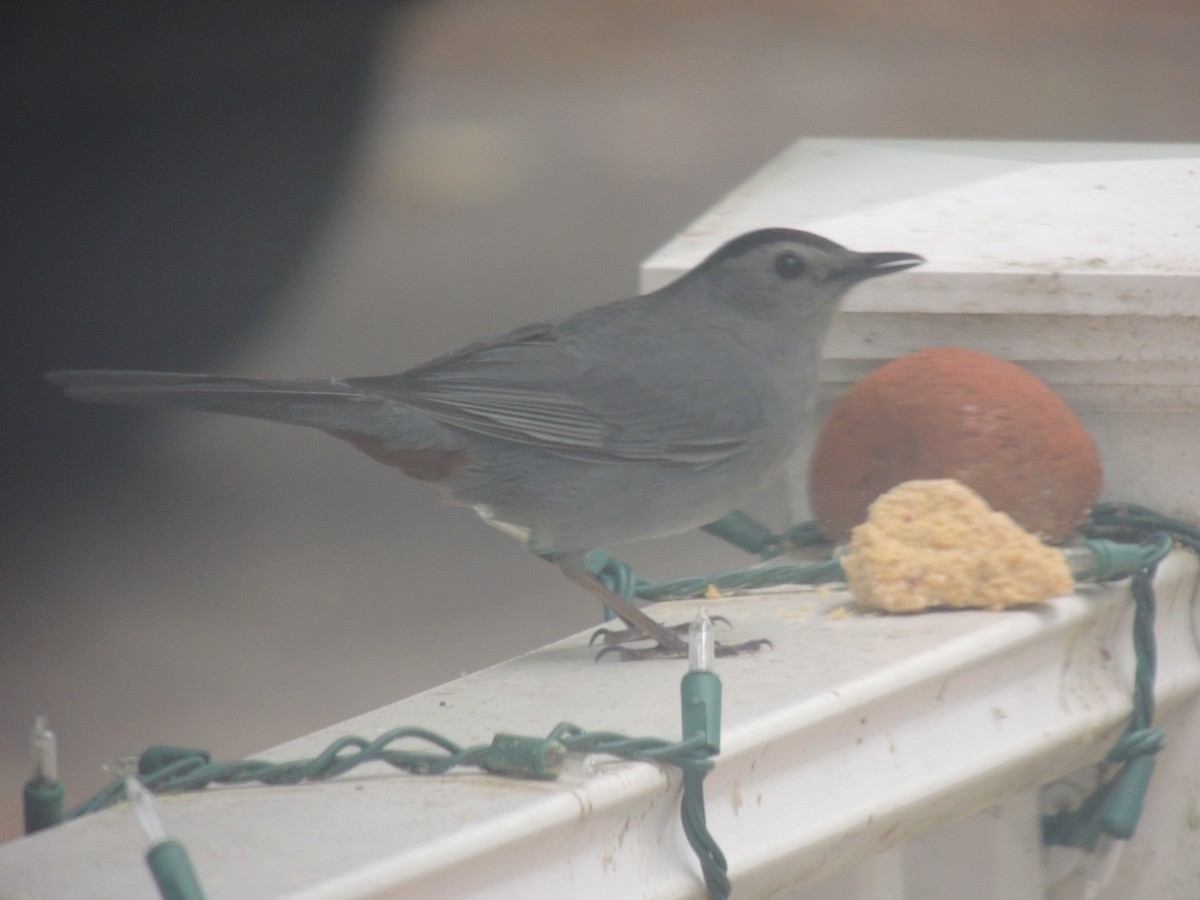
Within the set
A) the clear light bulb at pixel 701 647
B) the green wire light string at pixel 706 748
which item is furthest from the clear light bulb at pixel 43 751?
the clear light bulb at pixel 701 647

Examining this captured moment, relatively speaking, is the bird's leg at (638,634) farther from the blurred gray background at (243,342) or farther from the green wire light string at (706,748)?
the blurred gray background at (243,342)

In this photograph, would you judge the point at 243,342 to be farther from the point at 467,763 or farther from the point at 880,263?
the point at 467,763

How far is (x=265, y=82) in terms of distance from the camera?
23.9 ft

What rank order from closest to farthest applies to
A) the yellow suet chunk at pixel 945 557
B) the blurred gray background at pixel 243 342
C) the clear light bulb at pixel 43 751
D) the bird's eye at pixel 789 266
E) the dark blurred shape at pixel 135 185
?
the clear light bulb at pixel 43 751 → the yellow suet chunk at pixel 945 557 → the bird's eye at pixel 789 266 → the blurred gray background at pixel 243 342 → the dark blurred shape at pixel 135 185

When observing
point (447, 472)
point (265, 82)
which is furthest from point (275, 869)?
point (265, 82)

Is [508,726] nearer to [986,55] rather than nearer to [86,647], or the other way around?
[86,647]

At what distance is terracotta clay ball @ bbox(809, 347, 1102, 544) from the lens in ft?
7.53

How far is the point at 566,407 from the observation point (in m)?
2.73

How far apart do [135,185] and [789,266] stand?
492 cm

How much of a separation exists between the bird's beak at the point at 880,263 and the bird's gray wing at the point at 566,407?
12.3 inches

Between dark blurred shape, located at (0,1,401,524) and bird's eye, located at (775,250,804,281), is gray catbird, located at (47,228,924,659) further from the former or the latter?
dark blurred shape, located at (0,1,401,524)

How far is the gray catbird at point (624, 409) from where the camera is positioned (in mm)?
2676

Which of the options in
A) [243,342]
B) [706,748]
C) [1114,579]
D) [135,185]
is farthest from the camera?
[135,185]

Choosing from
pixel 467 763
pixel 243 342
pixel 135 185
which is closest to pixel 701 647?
pixel 467 763
